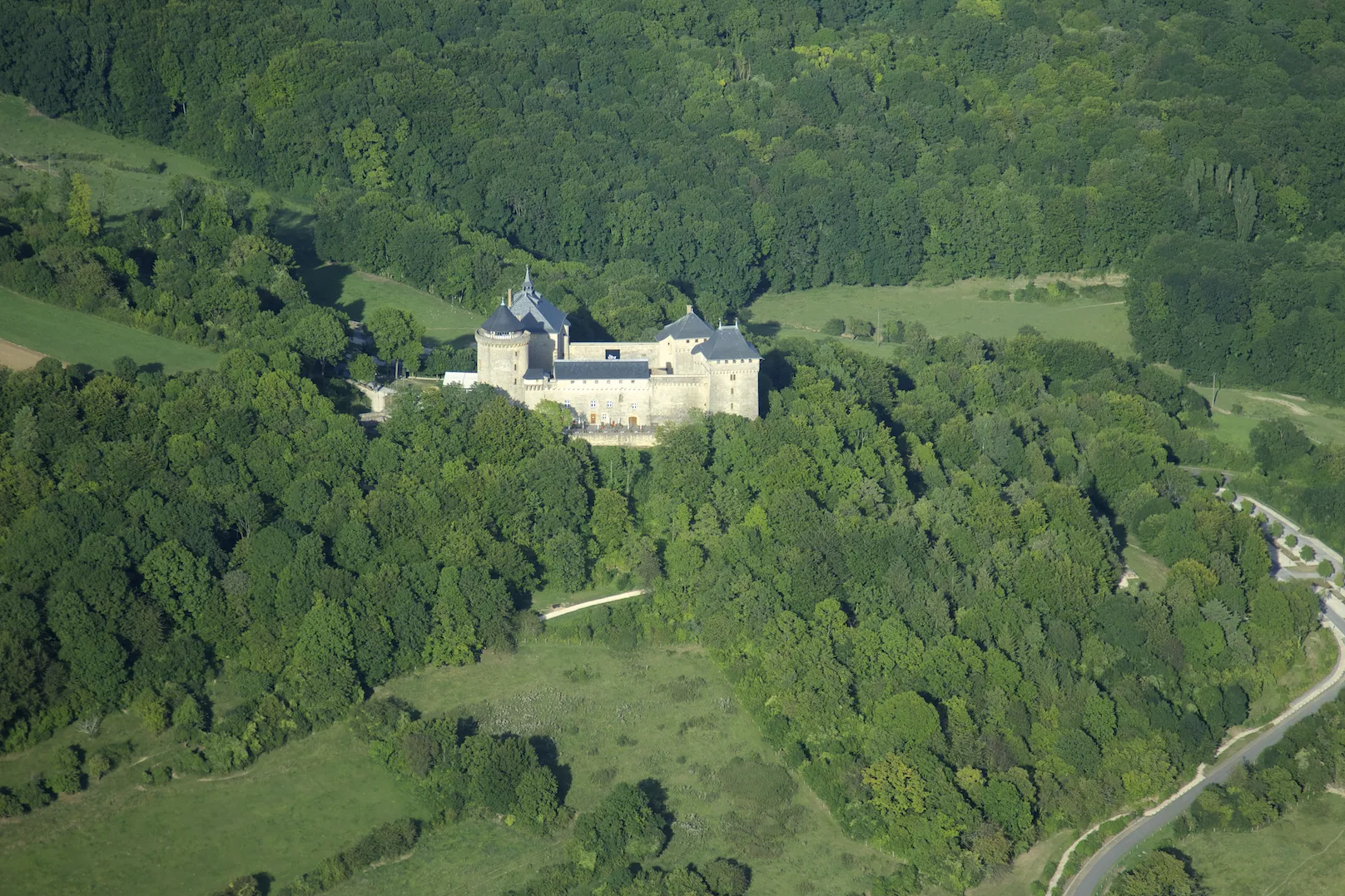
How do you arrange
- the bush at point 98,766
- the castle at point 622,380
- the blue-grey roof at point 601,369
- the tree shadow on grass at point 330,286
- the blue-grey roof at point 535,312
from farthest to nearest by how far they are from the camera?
the tree shadow on grass at point 330,286
the blue-grey roof at point 535,312
the blue-grey roof at point 601,369
the castle at point 622,380
the bush at point 98,766

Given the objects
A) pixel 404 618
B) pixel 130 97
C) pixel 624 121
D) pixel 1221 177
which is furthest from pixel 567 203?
pixel 404 618

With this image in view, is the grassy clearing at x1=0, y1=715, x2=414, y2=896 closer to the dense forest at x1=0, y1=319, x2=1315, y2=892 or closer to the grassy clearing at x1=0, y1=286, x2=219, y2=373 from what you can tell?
the dense forest at x1=0, y1=319, x2=1315, y2=892

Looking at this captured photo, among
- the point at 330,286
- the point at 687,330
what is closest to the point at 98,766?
the point at 687,330

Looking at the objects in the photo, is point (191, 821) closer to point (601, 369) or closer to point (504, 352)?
point (504, 352)

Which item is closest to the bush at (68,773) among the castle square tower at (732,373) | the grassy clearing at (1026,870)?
the grassy clearing at (1026,870)

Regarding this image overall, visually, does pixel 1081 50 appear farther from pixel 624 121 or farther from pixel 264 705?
pixel 264 705

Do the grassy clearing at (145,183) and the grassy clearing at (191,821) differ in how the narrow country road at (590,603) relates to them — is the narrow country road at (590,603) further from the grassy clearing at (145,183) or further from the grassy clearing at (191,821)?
the grassy clearing at (145,183)

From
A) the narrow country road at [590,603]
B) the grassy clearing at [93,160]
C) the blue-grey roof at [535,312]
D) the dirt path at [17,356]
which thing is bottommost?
the narrow country road at [590,603]

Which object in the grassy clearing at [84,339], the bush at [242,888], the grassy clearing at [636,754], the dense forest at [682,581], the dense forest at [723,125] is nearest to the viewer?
the bush at [242,888]
